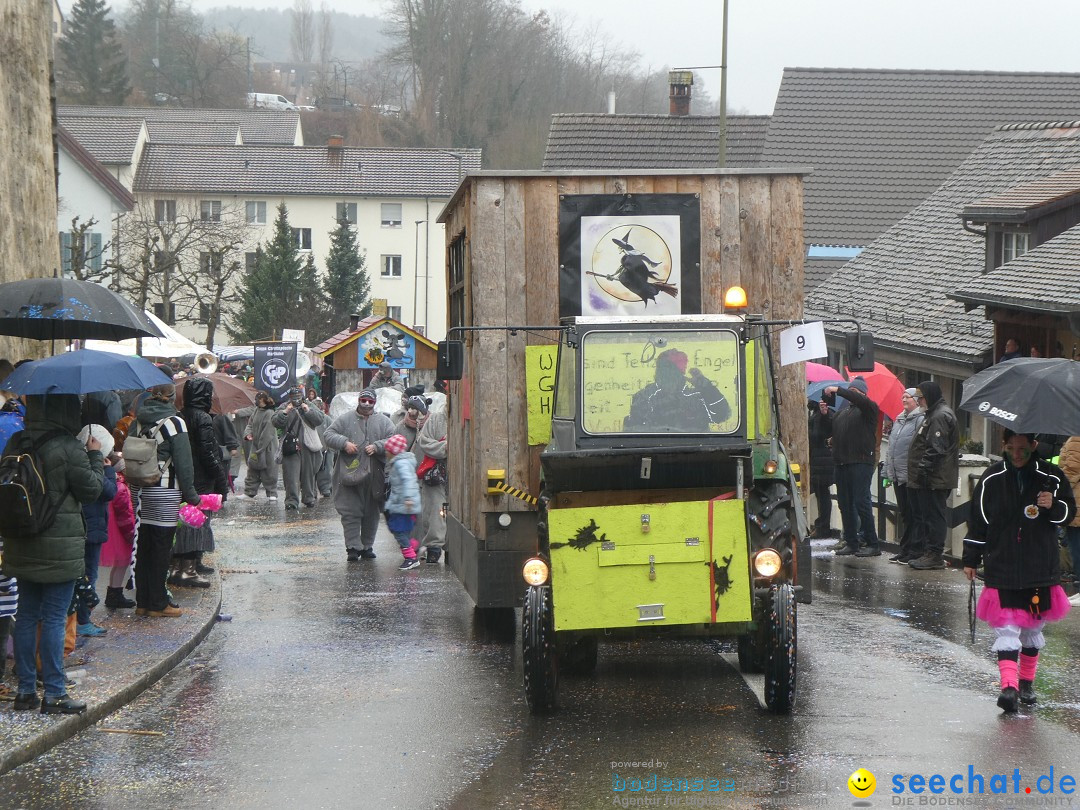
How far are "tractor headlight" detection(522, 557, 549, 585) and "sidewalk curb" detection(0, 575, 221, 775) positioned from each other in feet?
8.34

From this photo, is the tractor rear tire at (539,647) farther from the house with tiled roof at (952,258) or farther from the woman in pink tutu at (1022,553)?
the house with tiled roof at (952,258)

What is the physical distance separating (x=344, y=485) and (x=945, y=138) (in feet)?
90.6

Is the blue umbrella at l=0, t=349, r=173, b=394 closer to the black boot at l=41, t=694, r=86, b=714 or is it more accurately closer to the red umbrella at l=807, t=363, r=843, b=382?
the black boot at l=41, t=694, r=86, b=714

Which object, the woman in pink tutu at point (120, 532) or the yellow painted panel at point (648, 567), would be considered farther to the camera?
the woman in pink tutu at point (120, 532)

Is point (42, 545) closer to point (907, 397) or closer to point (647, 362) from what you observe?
point (647, 362)

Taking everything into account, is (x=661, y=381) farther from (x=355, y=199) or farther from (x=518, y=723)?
(x=355, y=199)

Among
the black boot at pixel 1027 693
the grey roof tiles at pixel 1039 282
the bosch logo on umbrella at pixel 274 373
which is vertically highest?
the grey roof tiles at pixel 1039 282

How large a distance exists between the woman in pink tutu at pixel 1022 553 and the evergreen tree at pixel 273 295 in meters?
56.6

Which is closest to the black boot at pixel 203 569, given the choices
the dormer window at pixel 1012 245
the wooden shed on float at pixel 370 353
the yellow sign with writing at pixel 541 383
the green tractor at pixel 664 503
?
the yellow sign with writing at pixel 541 383

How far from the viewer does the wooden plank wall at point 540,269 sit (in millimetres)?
10273

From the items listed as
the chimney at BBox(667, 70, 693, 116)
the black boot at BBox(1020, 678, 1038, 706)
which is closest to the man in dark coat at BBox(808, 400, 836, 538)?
the black boot at BBox(1020, 678, 1038, 706)


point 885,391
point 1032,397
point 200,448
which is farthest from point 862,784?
point 885,391

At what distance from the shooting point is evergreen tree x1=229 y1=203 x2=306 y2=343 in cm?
6419

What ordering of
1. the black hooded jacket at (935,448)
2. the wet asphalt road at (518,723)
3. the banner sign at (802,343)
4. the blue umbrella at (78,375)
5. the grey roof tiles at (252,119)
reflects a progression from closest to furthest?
the wet asphalt road at (518,723) < the blue umbrella at (78,375) < the banner sign at (802,343) < the black hooded jacket at (935,448) < the grey roof tiles at (252,119)
